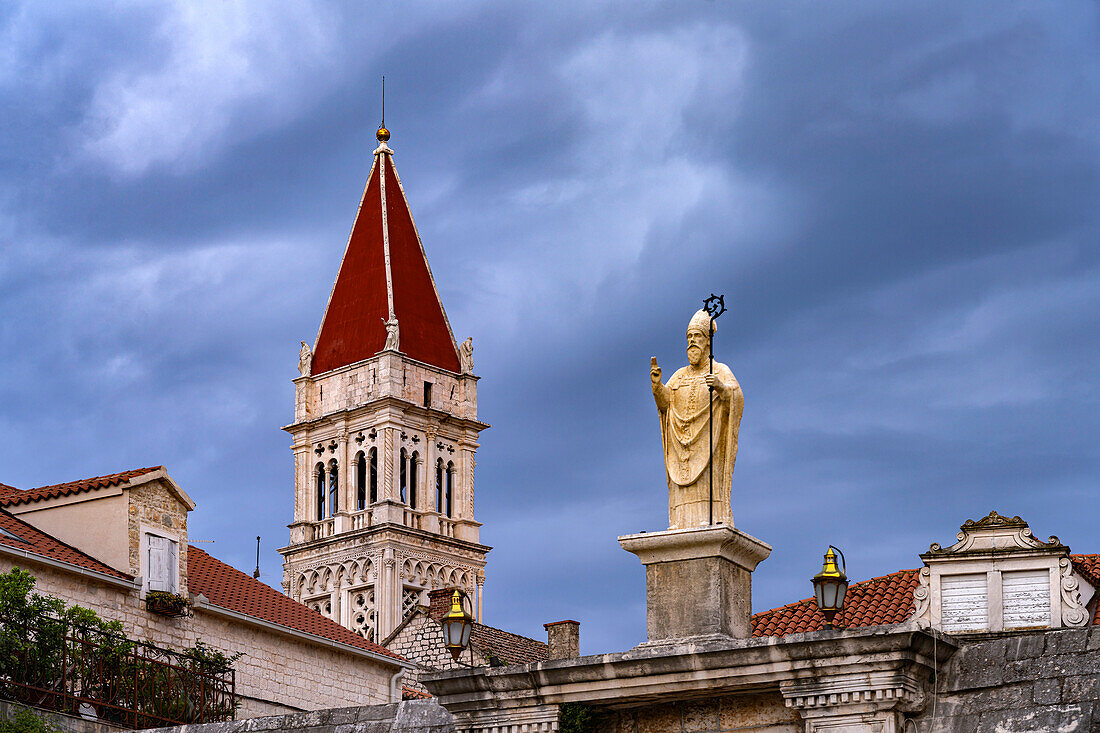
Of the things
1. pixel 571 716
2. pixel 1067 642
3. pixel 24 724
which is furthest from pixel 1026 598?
pixel 1067 642

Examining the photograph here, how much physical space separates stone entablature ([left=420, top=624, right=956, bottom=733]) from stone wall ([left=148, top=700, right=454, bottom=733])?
1.65 feet

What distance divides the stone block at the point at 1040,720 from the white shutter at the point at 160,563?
17.5 meters

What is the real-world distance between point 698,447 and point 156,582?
1555 centimetres

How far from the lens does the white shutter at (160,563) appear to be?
25.9m

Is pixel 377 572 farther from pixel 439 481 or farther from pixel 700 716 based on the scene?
pixel 700 716

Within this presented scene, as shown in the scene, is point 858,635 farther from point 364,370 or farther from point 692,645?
point 364,370

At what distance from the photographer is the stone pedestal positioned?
11.7 m

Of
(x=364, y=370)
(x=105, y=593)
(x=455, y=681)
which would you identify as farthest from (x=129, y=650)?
(x=364, y=370)

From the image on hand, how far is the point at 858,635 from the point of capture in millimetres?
10375

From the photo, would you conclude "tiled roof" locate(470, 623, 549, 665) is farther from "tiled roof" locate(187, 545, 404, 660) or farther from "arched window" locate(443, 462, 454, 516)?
"arched window" locate(443, 462, 454, 516)

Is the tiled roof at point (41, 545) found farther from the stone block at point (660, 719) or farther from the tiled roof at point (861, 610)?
the stone block at point (660, 719)

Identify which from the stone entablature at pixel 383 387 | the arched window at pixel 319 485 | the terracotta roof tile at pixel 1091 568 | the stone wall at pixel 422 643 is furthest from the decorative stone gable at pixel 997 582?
the arched window at pixel 319 485

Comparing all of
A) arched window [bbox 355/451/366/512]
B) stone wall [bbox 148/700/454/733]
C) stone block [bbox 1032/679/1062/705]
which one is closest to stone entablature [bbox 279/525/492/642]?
arched window [bbox 355/451/366/512]

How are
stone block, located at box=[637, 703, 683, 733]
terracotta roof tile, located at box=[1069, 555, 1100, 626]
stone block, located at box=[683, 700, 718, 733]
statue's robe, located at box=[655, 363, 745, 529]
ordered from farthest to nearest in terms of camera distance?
terracotta roof tile, located at box=[1069, 555, 1100, 626], statue's robe, located at box=[655, 363, 745, 529], stone block, located at box=[637, 703, 683, 733], stone block, located at box=[683, 700, 718, 733]
